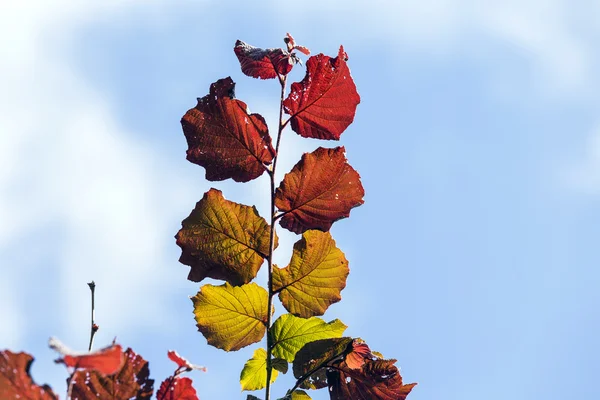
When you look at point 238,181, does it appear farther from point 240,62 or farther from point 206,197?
point 240,62

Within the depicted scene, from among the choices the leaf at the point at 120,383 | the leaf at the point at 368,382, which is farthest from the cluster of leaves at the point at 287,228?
the leaf at the point at 120,383

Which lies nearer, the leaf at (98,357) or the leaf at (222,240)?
the leaf at (98,357)

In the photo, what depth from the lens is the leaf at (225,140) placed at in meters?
1.82

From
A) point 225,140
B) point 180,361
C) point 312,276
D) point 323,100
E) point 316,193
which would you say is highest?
point 323,100

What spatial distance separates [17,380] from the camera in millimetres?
1177

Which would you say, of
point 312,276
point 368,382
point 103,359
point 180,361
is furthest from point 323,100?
point 103,359

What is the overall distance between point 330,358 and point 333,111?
2.11ft

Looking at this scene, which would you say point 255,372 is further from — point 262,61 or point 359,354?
point 262,61

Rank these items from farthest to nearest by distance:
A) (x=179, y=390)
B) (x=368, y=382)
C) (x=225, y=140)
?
1. (x=225, y=140)
2. (x=368, y=382)
3. (x=179, y=390)

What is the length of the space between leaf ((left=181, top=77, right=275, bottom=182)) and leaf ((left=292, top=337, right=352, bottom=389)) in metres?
0.45

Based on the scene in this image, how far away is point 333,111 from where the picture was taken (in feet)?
6.28

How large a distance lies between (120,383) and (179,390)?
0.14 meters

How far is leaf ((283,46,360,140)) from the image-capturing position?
1.89m

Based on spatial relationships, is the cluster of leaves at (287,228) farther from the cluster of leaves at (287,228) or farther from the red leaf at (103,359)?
the red leaf at (103,359)
